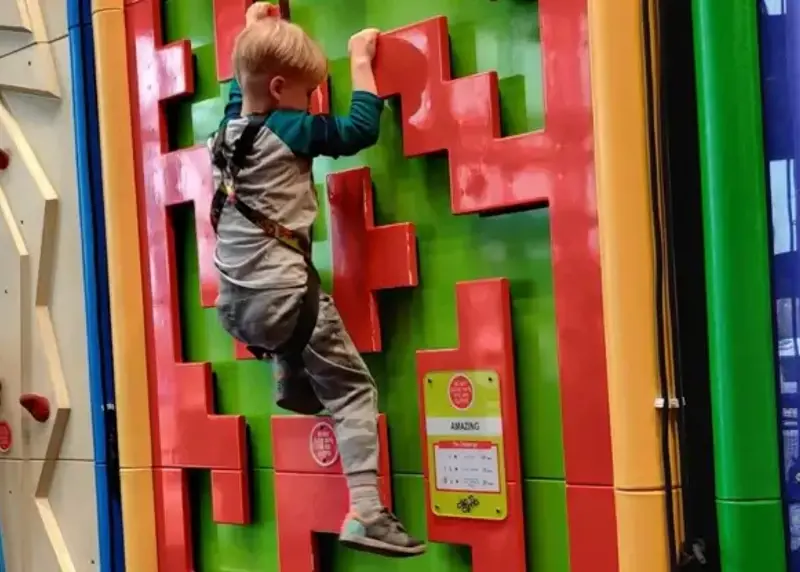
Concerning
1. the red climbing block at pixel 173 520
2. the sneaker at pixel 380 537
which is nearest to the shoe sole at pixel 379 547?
the sneaker at pixel 380 537

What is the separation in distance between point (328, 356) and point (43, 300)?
2.67 ft

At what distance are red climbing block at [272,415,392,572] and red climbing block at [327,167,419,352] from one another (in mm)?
145

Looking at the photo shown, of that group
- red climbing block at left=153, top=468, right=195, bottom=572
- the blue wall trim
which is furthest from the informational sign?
the blue wall trim

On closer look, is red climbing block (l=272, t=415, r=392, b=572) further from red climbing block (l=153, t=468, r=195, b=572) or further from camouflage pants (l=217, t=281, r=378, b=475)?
red climbing block (l=153, t=468, r=195, b=572)

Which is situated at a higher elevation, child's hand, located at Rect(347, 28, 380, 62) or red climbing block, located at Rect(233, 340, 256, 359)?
child's hand, located at Rect(347, 28, 380, 62)

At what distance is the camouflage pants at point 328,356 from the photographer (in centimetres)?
143

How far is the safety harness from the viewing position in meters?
1.44

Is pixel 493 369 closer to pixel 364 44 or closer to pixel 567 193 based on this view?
pixel 567 193

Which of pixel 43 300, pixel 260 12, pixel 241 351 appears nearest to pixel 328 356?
pixel 241 351

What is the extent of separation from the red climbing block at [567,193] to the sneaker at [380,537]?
21 cm

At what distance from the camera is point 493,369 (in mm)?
1395

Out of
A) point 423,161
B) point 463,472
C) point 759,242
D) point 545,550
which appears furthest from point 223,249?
point 759,242

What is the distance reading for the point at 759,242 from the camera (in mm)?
1175

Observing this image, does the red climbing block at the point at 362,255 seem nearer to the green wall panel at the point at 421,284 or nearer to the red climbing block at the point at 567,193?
the green wall panel at the point at 421,284
